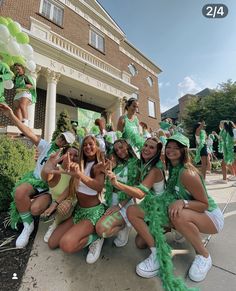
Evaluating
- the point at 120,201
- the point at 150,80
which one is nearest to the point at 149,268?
the point at 120,201

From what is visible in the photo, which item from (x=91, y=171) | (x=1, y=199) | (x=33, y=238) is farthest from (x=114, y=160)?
(x=1, y=199)

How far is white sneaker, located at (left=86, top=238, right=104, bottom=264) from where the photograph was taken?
1.77 m

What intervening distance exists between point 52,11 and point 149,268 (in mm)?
11917

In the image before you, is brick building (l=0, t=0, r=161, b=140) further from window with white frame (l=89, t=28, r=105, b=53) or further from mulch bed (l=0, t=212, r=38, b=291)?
mulch bed (l=0, t=212, r=38, b=291)

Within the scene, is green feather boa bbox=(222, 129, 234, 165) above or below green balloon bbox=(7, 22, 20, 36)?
below

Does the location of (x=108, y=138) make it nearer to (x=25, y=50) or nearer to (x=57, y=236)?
(x=25, y=50)

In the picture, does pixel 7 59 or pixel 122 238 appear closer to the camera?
pixel 122 238

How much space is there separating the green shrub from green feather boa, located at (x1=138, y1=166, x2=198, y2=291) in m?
2.09

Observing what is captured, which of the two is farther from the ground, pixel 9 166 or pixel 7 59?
pixel 7 59

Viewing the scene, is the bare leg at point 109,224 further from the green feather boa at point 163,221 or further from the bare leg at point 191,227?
the bare leg at point 191,227

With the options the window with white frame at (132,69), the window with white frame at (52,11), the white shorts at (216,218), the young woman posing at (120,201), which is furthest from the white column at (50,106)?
the window with white frame at (132,69)

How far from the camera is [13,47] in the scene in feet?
7.78

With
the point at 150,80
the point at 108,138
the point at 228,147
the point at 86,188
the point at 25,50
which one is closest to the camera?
the point at 86,188

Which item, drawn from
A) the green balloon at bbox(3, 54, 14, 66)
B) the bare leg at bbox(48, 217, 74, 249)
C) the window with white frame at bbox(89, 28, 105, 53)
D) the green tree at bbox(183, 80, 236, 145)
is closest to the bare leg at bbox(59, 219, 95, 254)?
the bare leg at bbox(48, 217, 74, 249)
